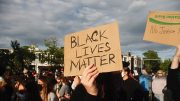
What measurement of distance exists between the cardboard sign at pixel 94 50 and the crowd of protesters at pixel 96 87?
5.7 inches

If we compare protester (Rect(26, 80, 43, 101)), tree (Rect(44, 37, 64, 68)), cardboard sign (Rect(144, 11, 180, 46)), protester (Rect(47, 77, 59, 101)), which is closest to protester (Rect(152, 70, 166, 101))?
protester (Rect(47, 77, 59, 101))

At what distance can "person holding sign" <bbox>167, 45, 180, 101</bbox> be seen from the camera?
4824mm

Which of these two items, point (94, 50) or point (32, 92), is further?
point (32, 92)

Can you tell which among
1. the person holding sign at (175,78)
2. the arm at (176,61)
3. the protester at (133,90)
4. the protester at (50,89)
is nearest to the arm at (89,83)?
the person holding sign at (175,78)

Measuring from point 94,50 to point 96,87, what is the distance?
564mm

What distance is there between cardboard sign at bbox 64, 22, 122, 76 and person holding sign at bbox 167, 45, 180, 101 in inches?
45.6

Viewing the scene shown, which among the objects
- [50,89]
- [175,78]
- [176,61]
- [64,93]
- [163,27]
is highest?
[163,27]

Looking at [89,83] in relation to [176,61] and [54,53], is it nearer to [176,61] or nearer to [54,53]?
[176,61]

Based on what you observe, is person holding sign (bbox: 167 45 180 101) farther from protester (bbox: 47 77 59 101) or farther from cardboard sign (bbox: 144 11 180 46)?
protester (bbox: 47 77 59 101)

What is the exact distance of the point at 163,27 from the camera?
5176 millimetres

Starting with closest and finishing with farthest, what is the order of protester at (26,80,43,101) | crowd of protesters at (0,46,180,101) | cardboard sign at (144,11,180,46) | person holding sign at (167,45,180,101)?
crowd of protesters at (0,46,180,101)
person holding sign at (167,45,180,101)
cardboard sign at (144,11,180,46)
protester at (26,80,43,101)

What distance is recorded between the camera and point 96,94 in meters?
3.57

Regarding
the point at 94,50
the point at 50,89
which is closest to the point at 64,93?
the point at 50,89

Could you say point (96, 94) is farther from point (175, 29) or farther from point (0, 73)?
point (0, 73)
